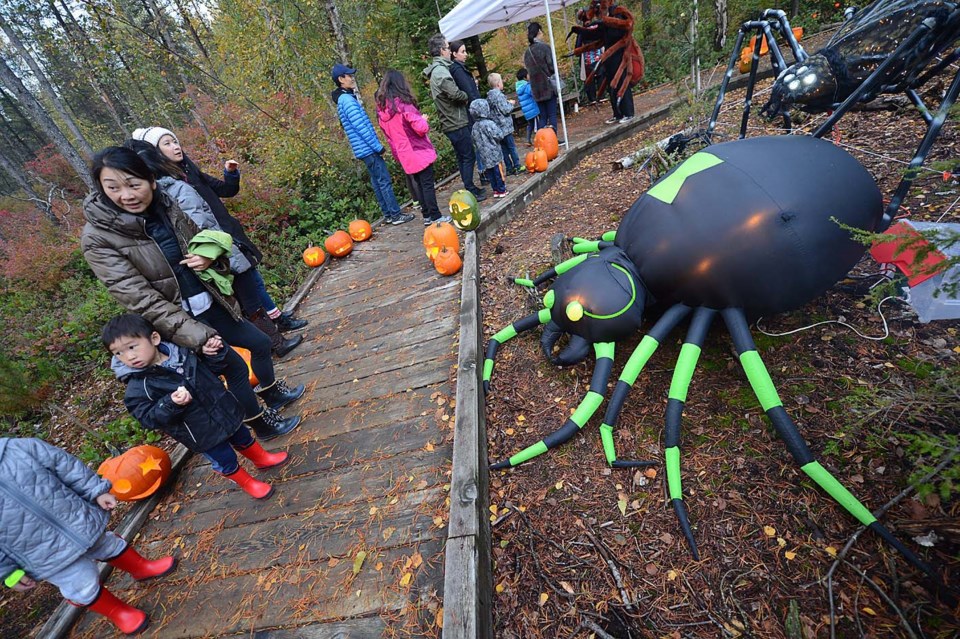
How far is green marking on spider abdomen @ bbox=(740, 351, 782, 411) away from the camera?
186 cm

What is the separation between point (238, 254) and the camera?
3334 mm

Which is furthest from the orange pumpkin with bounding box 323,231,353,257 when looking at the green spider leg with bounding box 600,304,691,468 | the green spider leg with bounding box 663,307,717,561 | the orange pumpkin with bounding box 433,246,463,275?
the green spider leg with bounding box 663,307,717,561

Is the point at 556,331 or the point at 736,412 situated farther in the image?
the point at 556,331

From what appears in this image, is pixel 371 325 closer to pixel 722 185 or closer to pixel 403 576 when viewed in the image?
pixel 403 576

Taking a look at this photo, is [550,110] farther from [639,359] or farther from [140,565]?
[140,565]

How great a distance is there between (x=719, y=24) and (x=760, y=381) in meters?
11.7

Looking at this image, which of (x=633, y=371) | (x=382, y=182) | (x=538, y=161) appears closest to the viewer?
(x=633, y=371)

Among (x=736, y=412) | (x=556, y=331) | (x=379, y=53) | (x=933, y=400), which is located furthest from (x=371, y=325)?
(x=379, y=53)

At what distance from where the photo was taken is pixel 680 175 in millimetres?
2336

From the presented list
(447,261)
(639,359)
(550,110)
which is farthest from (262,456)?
(550,110)

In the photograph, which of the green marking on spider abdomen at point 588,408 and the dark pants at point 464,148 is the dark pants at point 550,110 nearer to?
the dark pants at point 464,148

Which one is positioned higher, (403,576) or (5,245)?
(5,245)

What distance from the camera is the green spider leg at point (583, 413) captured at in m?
2.25

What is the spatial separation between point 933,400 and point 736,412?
0.80 meters
